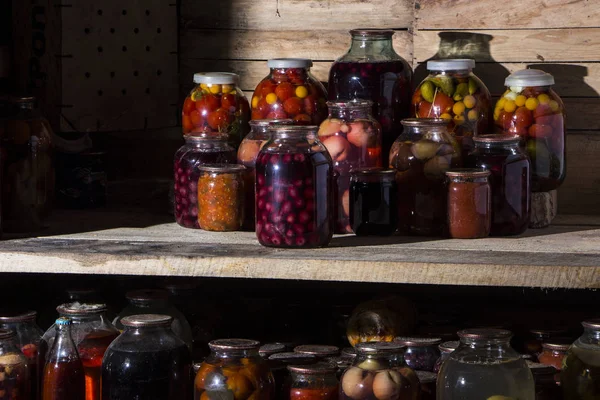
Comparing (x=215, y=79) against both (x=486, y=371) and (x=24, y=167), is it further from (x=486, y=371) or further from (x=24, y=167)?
(x=486, y=371)

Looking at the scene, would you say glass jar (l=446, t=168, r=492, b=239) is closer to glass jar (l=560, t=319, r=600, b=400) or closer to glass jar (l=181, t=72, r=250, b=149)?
glass jar (l=560, t=319, r=600, b=400)

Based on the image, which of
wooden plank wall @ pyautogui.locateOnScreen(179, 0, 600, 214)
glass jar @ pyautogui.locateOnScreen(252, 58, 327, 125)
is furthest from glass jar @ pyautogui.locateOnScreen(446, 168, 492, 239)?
wooden plank wall @ pyautogui.locateOnScreen(179, 0, 600, 214)

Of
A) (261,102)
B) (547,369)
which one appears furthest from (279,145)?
(547,369)

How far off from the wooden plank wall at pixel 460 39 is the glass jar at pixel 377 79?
0.20 metres

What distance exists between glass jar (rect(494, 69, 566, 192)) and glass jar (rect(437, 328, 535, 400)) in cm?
40

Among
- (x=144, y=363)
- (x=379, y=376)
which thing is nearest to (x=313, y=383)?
(x=379, y=376)

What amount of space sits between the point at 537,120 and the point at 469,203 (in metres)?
0.24

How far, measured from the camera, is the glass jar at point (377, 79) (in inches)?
71.1

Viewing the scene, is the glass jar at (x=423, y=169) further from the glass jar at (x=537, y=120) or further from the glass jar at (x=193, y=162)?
the glass jar at (x=193, y=162)

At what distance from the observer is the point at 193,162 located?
1.75 m

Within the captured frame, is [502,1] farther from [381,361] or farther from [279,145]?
[381,361]

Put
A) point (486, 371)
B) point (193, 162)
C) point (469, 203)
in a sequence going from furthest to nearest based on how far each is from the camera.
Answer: point (193, 162) < point (469, 203) < point (486, 371)

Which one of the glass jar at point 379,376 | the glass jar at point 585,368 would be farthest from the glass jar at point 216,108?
the glass jar at point 585,368

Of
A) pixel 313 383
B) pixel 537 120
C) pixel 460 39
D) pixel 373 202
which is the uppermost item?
pixel 460 39
